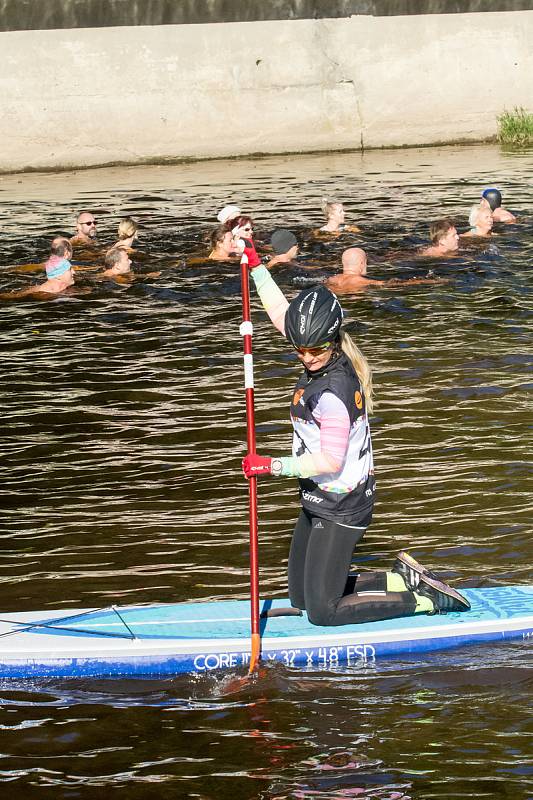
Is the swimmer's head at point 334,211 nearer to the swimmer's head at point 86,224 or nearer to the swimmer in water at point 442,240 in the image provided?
the swimmer in water at point 442,240

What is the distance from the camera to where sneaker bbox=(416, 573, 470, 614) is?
7590 mm

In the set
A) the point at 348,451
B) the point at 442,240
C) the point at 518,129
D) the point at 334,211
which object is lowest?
the point at 348,451

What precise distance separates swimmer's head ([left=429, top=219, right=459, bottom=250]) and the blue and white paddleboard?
1205 cm

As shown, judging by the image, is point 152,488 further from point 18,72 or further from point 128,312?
point 18,72

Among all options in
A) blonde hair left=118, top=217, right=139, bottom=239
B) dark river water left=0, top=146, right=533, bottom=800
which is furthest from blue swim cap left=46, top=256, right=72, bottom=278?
blonde hair left=118, top=217, right=139, bottom=239

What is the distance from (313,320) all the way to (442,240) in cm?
1279

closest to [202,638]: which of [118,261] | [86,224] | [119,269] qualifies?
[118,261]

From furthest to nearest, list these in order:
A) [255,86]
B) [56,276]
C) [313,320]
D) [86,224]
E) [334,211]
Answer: [255,86] → [86,224] → [334,211] → [56,276] → [313,320]

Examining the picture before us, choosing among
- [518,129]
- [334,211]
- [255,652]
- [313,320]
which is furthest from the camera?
[518,129]

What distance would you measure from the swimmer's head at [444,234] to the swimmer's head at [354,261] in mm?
1792

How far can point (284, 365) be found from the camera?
1419 cm

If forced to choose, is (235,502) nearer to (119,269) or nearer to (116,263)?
(116,263)

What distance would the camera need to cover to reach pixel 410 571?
7.63 meters

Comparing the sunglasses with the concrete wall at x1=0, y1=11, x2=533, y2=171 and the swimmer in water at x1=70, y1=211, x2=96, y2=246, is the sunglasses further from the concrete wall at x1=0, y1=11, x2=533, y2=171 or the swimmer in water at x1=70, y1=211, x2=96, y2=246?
the concrete wall at x1=0, y1=11, x2=533, y2=171
